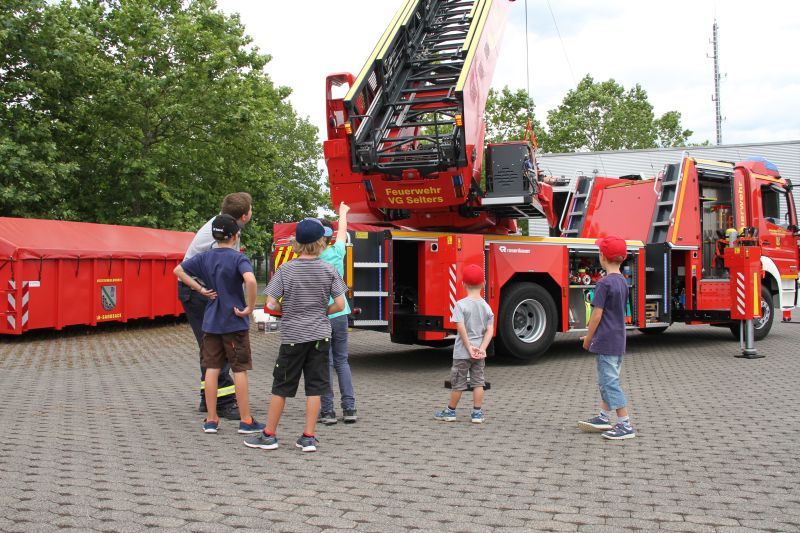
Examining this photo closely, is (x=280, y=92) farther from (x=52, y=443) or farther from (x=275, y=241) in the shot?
(x=52, y=443)

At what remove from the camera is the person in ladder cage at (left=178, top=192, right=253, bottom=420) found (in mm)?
6145

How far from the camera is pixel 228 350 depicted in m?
5.73

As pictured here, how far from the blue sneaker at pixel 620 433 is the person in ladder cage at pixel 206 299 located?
308cm

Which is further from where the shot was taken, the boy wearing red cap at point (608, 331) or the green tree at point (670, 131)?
the green tree at point (670, 131)

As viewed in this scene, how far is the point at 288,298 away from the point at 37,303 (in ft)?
36.4

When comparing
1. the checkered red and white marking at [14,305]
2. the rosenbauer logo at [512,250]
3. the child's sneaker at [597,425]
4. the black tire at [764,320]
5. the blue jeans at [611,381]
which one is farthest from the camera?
the checkered red and white marking at [14,305]

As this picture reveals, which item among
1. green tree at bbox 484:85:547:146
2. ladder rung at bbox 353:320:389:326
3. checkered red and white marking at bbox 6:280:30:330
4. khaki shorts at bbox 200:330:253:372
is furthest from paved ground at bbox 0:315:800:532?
green tree at bbox 484:85:547:146

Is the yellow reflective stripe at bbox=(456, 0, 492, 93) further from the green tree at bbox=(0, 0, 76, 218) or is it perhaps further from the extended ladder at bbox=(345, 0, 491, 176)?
the green tree at bbox=(0, 0, 76, 218)

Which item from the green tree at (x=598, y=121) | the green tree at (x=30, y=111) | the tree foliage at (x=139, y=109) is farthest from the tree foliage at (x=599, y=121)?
the green tree at (x=30, y=111)

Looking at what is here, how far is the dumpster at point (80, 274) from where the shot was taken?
1415cm

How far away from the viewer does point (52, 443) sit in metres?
5.45

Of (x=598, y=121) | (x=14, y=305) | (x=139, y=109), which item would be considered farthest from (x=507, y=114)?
(x=14, y=305)

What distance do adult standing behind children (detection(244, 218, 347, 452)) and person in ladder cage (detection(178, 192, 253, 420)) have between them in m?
0.98

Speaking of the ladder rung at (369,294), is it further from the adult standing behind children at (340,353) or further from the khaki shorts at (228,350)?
the khaki shorts at (228,350)
